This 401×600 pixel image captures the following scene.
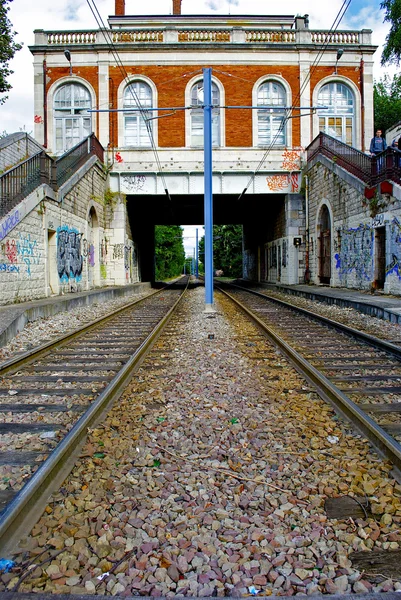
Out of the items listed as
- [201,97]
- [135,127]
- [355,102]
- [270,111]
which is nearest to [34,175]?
[135,127]

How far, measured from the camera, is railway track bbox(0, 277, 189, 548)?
299 centimetres

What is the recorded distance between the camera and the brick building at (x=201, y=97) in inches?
1091

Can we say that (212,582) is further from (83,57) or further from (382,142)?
(83,57)

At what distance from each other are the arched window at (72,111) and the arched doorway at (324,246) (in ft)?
49.3

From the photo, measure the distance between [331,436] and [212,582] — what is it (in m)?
2.08

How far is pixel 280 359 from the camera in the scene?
23.8ft

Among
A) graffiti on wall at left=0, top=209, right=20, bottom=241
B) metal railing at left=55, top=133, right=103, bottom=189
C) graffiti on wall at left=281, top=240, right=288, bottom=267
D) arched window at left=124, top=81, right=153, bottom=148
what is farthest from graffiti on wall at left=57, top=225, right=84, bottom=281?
graffiti on wall at left=281, top=240, right=288, bottom=267

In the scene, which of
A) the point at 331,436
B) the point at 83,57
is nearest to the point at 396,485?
the point at 331,436

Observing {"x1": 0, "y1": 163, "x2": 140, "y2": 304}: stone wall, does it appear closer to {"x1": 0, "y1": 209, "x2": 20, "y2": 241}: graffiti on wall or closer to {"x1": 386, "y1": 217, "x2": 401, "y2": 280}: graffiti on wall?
{"x1": 0, "y1": 209, "x2": 20, "y2": 241}: graffiti on wall

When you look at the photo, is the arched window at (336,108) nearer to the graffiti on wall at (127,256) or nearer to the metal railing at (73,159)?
the metal railing at (73,159)

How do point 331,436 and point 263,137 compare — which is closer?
point 331,436

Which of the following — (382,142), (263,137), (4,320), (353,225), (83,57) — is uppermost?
(83,57)

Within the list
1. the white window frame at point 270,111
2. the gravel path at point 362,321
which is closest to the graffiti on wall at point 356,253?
the gravel path at point 362,321

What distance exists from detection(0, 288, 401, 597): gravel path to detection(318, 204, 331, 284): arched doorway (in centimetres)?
1939
